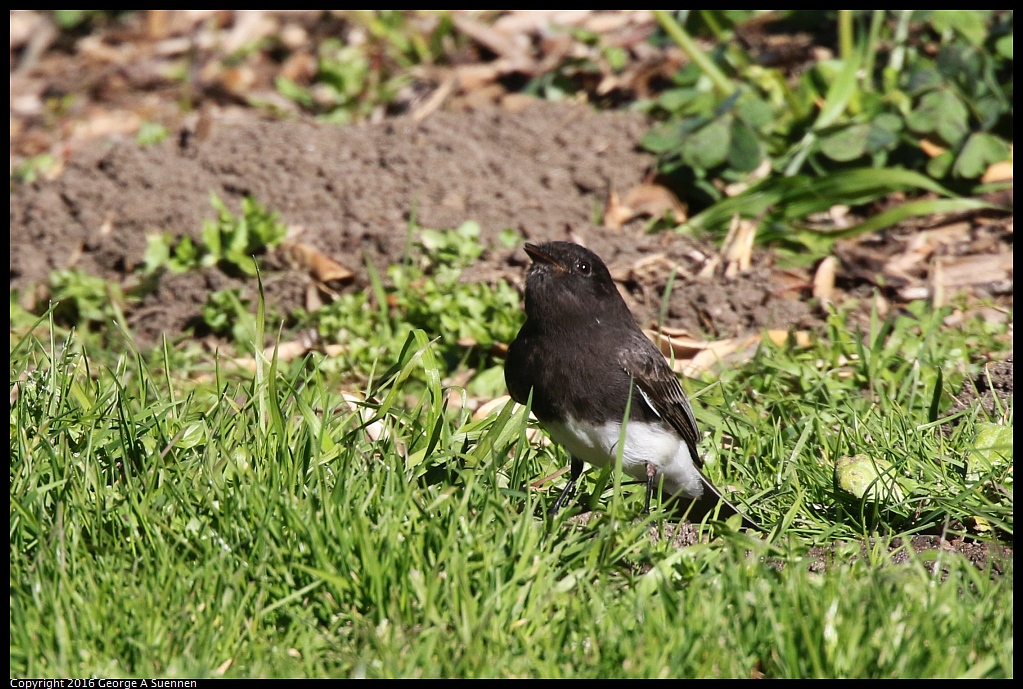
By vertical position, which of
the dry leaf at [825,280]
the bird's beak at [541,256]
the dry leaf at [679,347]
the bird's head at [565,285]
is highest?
the bird's beak at [541,256]

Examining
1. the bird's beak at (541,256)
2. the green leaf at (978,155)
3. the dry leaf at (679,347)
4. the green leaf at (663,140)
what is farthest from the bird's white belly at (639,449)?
the green leaf at (978,155)

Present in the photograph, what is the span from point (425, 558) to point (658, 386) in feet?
4.55

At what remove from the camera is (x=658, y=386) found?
436cm

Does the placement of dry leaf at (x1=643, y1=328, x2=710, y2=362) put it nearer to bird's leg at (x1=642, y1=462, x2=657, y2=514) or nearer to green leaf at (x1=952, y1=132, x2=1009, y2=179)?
bird's leg at (x1=642, y1=462, x2=657, y2=514)

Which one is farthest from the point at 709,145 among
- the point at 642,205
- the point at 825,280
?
the point at 825,280

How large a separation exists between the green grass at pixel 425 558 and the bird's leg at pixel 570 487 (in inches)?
3.2

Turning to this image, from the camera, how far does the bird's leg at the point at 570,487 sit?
3840mm

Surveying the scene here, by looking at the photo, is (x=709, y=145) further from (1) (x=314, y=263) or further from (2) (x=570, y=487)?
(2) (x=570, y=487)

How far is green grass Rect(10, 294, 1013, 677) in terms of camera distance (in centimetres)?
307

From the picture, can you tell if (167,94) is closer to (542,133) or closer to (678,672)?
(542,133)

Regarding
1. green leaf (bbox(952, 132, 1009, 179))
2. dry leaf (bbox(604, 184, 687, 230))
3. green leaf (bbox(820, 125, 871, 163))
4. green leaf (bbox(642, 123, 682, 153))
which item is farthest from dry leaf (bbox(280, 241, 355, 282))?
green leaf (bbox(952, 132, 1009, 179))

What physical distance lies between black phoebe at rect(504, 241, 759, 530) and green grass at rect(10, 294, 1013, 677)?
→ 0.71 ft

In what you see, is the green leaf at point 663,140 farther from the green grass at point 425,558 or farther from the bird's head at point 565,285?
the green grass at point 425,558
